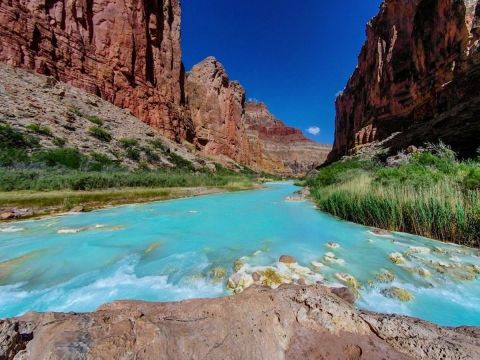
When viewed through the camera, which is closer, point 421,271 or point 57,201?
point 421,271

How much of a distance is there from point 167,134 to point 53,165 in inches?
962

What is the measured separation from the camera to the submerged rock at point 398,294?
3920 millimetres

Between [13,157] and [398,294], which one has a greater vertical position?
[13,157]

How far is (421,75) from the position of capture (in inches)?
1323

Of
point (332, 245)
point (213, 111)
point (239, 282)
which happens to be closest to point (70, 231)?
point (239, 282)

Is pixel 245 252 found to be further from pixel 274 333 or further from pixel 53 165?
pixel 53 165

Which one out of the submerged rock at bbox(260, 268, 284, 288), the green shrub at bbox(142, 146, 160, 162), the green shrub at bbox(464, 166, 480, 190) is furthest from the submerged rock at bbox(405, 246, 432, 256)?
the green shrub at bbox(142, 146, 160, 162)

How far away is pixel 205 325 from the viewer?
1965mm

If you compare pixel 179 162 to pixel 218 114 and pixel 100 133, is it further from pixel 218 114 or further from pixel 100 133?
pixel 218 114

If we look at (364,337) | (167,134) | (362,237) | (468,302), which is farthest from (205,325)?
(167,134)

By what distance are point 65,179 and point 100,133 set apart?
1387 centimetres

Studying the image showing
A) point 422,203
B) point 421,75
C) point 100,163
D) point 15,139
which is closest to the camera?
point 422,203

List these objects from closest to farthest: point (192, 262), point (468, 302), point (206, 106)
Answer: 1. point (468, 302)
2. point (192, 262)
3. point (206, 106)

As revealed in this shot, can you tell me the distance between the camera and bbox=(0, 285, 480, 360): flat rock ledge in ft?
5.48
